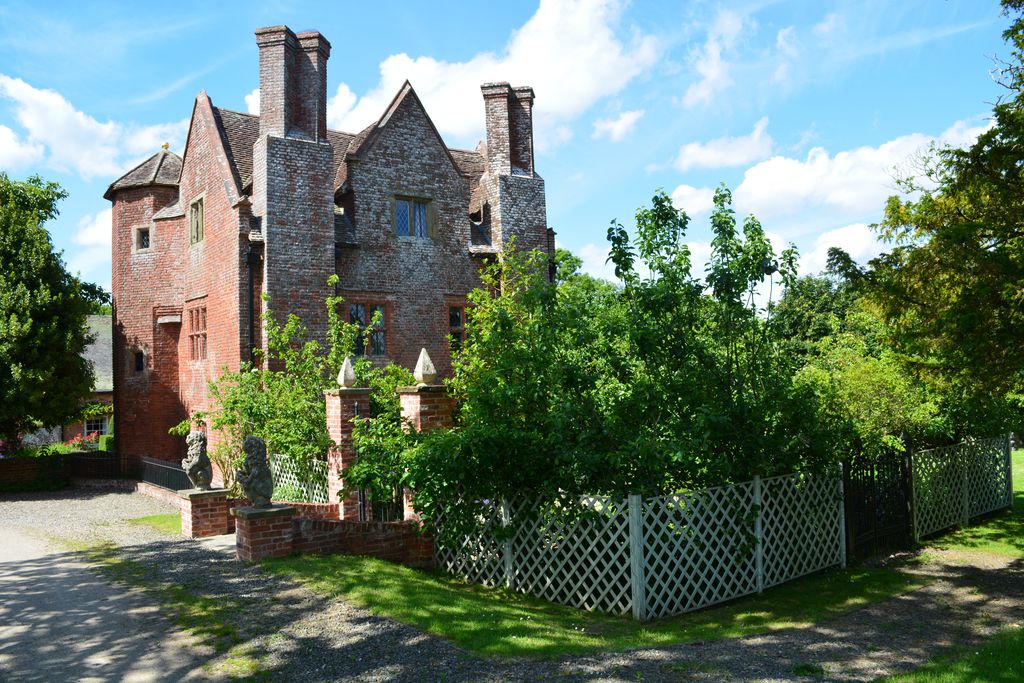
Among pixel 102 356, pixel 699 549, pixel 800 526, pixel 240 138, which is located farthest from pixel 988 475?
pixel 102 356

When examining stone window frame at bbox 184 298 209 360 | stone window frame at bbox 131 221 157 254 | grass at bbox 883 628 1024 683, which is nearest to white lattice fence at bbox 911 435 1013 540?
grass at bbox 883 628 1024 683

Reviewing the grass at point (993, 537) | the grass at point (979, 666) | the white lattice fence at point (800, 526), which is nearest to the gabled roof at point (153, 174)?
the white lattice fence at point (800, 526)

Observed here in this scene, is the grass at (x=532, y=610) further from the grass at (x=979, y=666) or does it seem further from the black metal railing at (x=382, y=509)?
the black metal railing at (x=382, y=509)

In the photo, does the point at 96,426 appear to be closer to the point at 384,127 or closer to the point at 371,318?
the point at 371,318

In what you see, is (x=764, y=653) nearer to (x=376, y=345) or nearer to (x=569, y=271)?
(x=569, y=271)

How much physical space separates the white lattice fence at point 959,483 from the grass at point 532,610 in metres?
3.23

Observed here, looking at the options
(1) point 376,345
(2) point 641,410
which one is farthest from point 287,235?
(2) point 641,410

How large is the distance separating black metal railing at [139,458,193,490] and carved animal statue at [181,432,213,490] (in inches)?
195

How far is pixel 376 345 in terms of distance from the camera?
20625 mm

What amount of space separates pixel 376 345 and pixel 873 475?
13.1 metres

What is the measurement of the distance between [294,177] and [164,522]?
355 inches

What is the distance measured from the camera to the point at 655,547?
31.0 ft

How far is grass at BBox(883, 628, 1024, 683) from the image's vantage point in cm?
675

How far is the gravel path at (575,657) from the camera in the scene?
21.8 ft
